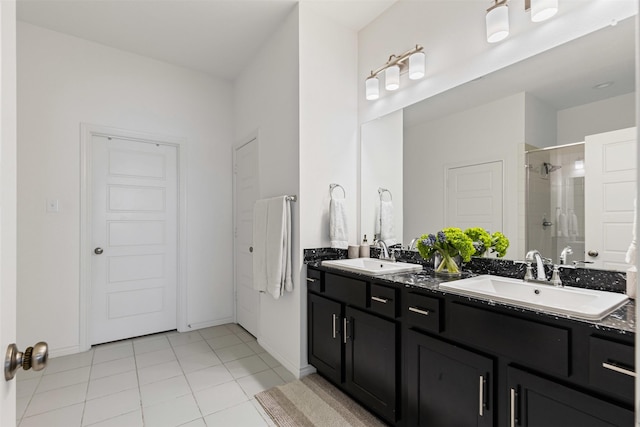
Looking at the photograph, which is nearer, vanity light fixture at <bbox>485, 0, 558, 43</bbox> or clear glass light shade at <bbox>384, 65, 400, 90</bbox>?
vanity light fixture at <bbox>485, 0, 558, 43</bbox>

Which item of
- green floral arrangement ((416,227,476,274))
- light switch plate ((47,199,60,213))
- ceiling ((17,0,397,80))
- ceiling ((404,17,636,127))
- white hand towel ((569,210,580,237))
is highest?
ceiling ((17,0,397,80))

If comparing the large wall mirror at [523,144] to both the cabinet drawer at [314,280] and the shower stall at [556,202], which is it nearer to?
the shower stall at [556,202]

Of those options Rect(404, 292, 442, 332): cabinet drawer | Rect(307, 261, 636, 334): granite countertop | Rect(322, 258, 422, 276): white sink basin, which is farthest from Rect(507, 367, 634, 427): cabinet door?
Rect(322, 258, 422, 276): white sink basin

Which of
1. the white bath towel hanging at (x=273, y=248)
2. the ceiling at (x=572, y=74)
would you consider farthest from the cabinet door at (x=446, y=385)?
the ceiling at (x=572, y=74)

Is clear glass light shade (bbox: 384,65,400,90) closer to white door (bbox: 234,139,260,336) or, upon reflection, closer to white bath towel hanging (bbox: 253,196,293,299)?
white bath towel hanging (bbox: 253,196,293,299)

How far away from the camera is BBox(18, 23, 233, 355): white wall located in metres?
2.63

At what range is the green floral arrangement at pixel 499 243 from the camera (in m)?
1.76

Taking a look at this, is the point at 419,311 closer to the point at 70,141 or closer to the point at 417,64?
the point at 417,64

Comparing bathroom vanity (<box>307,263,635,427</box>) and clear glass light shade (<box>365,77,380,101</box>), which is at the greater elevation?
clear glass light shade (<box>365,77,380,101</box>)

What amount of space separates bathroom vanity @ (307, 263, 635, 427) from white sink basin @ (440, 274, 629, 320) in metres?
0.03

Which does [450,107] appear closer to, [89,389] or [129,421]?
[129,421]

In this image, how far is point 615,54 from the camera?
56.4 inches

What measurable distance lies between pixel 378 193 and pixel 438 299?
1.29 metres

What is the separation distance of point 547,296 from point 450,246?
20.9 inches
